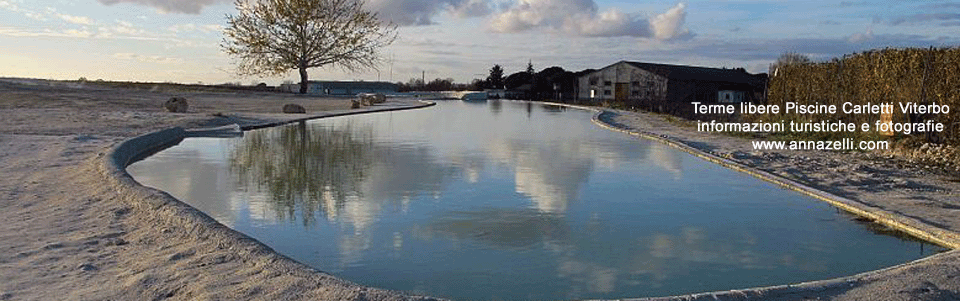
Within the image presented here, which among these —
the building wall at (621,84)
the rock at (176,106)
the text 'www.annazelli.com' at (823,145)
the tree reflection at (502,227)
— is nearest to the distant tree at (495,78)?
the building wall at (621,84)

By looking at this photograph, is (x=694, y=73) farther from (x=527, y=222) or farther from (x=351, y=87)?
(x=527, y=222)

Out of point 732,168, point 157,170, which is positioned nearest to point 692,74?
point 732,168

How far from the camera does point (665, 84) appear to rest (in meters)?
52.3

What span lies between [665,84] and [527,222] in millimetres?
46791

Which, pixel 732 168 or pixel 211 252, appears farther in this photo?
pixel 732 168

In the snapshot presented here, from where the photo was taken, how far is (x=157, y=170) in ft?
37.6

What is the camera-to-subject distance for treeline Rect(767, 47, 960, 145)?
13828mm

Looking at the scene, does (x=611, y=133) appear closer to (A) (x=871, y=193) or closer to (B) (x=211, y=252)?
(A) (x=871, y=193)

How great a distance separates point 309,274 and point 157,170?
24.6ft

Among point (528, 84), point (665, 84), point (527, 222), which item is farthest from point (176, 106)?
point (528, 84)

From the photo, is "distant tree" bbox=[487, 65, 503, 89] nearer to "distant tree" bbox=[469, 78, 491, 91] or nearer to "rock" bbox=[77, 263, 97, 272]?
"distant tree" bbox=[469, 78, 491, 91]

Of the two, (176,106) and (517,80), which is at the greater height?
(517,80)

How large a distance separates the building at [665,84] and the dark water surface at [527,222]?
3959 cm

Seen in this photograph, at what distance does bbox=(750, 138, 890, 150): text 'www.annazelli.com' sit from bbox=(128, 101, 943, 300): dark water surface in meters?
3.31
